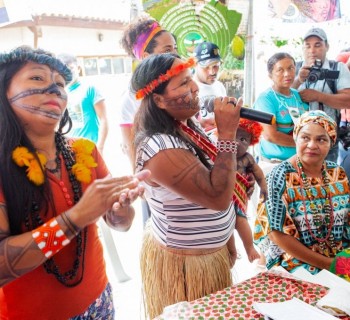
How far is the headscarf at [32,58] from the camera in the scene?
98 cm

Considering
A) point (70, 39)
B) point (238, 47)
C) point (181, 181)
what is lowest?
point (181, 181)

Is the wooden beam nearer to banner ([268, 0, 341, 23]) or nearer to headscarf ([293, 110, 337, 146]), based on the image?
banner ([268, 0, 341, 23])

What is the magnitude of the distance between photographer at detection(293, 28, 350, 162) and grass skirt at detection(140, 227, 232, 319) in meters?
1.65

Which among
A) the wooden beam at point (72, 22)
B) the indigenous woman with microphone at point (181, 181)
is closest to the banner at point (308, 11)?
the wooden beam at point (72, 22)

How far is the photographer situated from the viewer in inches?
103

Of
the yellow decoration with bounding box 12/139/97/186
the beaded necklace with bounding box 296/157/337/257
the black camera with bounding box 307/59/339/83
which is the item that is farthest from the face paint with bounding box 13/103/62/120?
the black camera with bounding box 307/59/339/83

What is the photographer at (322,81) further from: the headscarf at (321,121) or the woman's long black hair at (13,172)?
the woman's long black hair at (13,172)

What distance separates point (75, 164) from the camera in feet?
3.74

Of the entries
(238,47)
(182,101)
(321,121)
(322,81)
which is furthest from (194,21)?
(182,101)

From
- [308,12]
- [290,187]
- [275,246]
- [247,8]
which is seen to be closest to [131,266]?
[275,246]

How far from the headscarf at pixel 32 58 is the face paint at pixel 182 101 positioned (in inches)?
16.6

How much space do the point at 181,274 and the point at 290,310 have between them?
1.81 ft

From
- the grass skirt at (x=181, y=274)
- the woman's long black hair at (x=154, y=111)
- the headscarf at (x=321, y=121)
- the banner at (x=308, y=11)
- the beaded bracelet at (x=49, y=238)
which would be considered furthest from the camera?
the banner at (x=308, y=11)

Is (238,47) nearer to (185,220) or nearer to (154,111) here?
(154,111)
